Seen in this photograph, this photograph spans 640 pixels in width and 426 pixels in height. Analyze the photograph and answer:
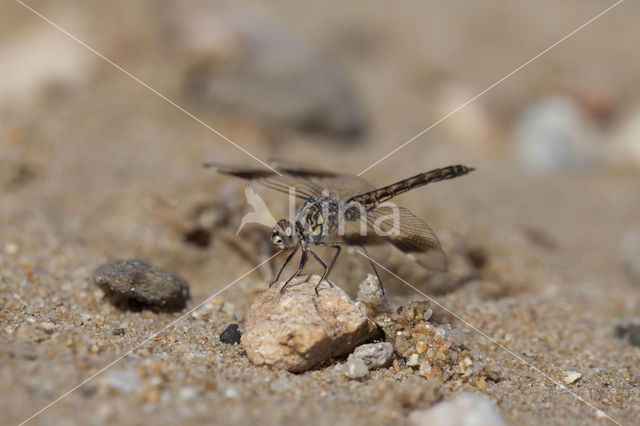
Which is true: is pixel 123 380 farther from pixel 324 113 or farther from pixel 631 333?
pixel 324 113

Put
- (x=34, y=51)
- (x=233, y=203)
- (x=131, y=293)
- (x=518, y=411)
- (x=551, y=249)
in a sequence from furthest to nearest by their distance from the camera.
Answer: (x=34, y=51), (x=551, y=249), (x=233, y=203), (x=131, y=293), (x=518, y=411)

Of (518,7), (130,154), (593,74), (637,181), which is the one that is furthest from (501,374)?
(518,7)

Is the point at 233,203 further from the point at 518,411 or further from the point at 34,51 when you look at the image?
the point at 34,51

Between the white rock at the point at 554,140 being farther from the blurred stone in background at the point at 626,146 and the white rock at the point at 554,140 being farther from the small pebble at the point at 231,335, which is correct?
the small pebble at the point at 231,335

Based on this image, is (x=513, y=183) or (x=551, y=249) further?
(x=513, y=183)

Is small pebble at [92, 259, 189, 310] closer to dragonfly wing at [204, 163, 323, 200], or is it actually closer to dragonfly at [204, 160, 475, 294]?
dragonfly at [204, 160, 475, 294]

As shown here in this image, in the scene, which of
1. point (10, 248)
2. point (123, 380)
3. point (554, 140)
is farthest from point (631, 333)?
point (10, 248)
